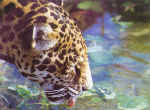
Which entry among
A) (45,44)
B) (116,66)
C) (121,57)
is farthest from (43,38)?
(121,57)

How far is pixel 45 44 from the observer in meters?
1.22

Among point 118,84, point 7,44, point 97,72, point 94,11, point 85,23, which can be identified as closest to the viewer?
point 7,44

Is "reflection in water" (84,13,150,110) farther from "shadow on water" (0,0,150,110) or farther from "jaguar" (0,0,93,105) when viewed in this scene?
"jaguar" (0,0,93,105)

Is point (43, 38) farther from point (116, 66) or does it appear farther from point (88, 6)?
point (88, 6)

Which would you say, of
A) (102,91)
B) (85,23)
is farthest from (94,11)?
(102,91)

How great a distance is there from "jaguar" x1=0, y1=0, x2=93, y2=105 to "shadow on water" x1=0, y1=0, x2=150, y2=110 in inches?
16.6

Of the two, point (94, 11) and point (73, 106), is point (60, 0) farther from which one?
point (94, 11)

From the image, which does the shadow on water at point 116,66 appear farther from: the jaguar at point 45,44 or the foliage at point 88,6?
the jaguar at point 45,44

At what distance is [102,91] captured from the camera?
2.00 metres

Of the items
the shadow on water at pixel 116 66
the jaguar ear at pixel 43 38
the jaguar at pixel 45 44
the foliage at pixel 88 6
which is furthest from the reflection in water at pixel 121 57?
the jaguar ear at pixel 43 38

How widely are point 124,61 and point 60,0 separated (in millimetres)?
1448

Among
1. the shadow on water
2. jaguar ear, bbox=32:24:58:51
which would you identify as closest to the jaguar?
jaguar ear, bbox=32:24:58:51

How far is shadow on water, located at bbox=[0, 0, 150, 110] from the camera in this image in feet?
6.21

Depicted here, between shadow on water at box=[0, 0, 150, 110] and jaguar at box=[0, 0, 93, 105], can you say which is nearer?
jaguar at box=[0, 0, 93, 105]
